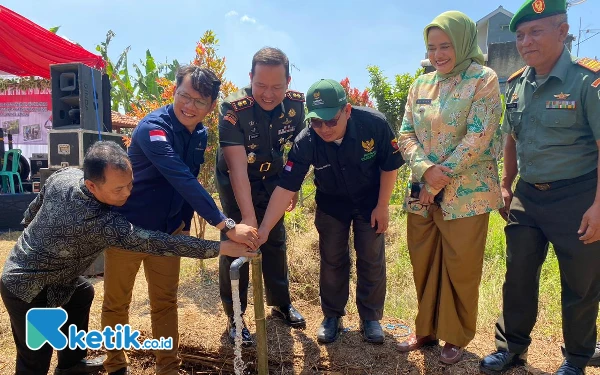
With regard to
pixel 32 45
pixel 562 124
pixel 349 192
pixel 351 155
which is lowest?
pixel 349 192

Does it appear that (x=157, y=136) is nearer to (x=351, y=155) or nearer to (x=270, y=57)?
(x=270, y=57)

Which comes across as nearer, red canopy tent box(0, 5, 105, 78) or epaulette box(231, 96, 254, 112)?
epaulette box(231, 96, 254, 112)

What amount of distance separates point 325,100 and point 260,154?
66 cm

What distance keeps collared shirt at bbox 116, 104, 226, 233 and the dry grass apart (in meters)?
1.00

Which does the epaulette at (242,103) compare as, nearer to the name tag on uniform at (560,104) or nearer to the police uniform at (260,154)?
the police uniform at (260,154)

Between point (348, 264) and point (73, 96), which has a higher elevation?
point (73, 96)

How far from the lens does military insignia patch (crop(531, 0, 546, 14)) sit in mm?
2203

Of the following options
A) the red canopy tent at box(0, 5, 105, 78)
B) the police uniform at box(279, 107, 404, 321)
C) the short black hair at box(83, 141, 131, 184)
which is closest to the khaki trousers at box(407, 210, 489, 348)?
the police uniform at box(279, 107, 404, 321)

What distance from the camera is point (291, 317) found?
3.22 meters

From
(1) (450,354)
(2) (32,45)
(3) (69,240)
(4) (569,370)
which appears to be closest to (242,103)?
(3) (69,240)

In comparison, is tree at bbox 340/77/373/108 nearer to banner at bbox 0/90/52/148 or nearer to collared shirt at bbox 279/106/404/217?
collared shirt at bbox 279/106/404/217

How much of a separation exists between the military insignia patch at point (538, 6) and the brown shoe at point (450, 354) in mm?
1933

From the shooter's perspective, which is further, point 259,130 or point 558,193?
point 259,130

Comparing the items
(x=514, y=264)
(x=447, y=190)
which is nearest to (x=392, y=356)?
(x=514, y=264)
